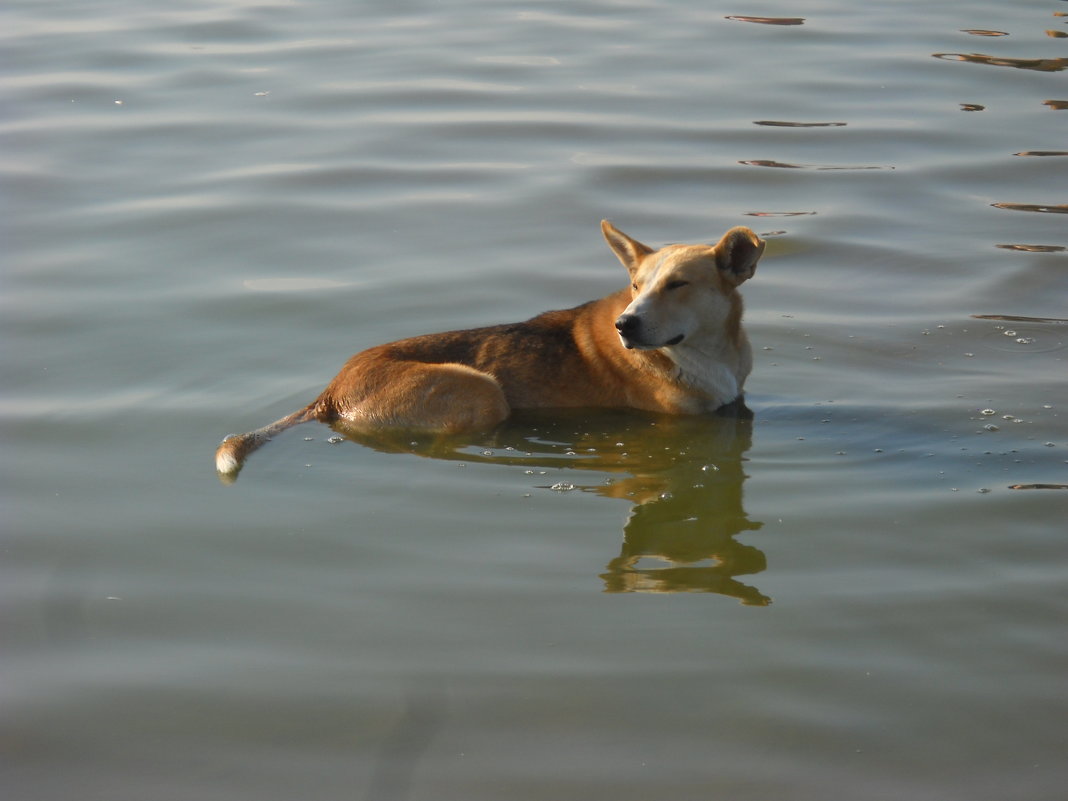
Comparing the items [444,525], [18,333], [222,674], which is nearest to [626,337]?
[444,525]

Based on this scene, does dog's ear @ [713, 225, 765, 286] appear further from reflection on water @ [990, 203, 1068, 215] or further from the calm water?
reflection on water @ [990, 203, 1068, 215]

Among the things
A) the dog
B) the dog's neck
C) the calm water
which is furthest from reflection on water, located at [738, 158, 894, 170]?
the dog's neck

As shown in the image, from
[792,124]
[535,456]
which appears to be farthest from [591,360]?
[792,124]

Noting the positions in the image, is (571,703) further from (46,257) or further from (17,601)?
(46,257)

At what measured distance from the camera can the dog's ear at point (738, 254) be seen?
7.18 meters

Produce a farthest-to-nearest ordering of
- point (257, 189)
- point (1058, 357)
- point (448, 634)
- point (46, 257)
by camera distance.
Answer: point (257, 189), point (46, 257), point (1058, 357), point (448, 634)

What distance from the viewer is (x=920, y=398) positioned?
7488 mm

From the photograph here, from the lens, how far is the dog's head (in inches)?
281

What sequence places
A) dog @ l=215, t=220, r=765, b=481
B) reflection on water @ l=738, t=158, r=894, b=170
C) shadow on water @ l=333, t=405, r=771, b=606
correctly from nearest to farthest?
1. shadow on water @ l=333, t=405, r=771, b=606
2. dog @ l=215, t=220, r=765, b=481
3. reflection on water @ l=738, t=158, r=894, b=170

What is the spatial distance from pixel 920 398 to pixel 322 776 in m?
4.21

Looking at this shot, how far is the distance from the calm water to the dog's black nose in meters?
0.55

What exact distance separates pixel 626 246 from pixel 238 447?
2328 mm

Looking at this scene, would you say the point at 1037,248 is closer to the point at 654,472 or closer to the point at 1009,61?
the point at 654,472

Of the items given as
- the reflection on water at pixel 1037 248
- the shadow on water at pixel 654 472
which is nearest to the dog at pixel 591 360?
the shadow on water at pixel 654 472
